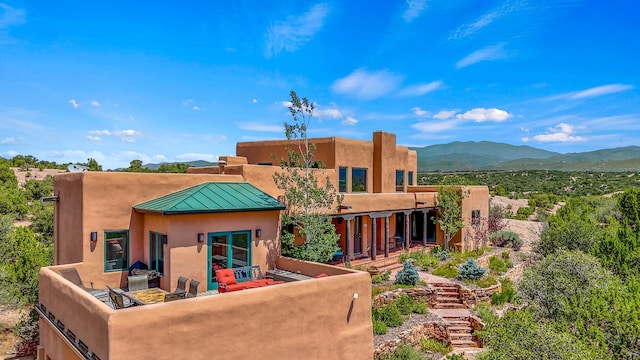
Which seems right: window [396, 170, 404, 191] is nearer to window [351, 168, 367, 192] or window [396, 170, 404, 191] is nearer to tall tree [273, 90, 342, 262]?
window [351, 168, 367, 192]

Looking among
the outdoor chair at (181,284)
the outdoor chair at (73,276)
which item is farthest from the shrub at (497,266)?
the outdoor chair at (73,276)

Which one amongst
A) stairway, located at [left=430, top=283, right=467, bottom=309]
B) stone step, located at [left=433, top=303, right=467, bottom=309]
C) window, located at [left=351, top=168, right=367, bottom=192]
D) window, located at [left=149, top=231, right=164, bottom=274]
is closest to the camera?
window, located at [left=149, top=231, right=164, bottom=274]

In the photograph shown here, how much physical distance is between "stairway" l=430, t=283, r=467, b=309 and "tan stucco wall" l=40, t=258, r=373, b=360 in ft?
28.9

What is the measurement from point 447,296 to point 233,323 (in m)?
13.9

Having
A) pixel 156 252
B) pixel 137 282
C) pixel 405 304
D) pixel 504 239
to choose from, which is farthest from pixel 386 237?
pixel 137 282

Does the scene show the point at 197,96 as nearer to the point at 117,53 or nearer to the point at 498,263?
the point at 117,53

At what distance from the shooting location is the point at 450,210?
25.9 m

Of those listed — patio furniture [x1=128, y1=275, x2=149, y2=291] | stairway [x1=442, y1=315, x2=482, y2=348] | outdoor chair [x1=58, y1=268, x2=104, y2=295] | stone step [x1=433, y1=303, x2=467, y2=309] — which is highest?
outdoor chair [x1=58, y1=268, x2=104, y2=295]

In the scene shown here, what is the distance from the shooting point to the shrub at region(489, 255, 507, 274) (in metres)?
23.2

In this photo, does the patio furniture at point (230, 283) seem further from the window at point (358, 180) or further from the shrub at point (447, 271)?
the shrub at point (447, 271)

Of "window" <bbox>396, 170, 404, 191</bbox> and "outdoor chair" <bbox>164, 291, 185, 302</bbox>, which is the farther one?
"window" <bbox>396, 170, 404, 191</bbox>

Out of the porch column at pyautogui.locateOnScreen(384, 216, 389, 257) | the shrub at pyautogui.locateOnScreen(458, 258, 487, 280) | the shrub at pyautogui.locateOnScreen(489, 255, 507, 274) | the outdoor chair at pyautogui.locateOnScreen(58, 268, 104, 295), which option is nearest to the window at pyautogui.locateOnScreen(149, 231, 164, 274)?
the outdoor chair at pyautogui.locateOnScreen(58, 268, 104, 295)

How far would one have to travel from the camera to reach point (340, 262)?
20.9 meters

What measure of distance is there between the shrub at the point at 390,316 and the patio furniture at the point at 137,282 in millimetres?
9308
